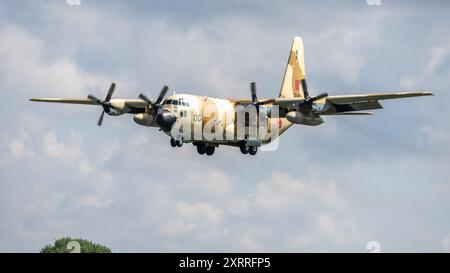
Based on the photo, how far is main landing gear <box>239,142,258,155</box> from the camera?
74.8 meters

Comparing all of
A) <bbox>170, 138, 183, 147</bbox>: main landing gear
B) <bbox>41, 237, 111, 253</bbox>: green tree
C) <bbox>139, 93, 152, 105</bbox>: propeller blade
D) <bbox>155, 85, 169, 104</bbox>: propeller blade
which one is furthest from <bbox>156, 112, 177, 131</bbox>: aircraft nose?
<bbox>41, 237, 111, 253</bbox>: green tree

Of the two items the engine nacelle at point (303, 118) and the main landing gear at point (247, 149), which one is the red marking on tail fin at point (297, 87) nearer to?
the main landing gear at point (247, 149)

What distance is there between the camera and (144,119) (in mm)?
72312

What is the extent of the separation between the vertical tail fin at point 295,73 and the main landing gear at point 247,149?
10022mm

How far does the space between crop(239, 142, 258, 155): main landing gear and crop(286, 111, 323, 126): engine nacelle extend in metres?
4.94

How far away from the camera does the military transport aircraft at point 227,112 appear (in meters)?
68.8

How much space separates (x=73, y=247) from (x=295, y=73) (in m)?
41.8

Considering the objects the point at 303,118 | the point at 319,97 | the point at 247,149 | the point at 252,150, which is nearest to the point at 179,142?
the point at 247,149

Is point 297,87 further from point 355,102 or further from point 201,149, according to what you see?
point 201,149

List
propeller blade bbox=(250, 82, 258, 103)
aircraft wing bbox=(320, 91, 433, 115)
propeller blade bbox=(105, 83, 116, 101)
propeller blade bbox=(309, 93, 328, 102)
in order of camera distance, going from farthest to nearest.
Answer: propeller blade bbox=(250, 82, 258, 103)
propeller blade bbox=(105, 83, 116, 101)
propeller blade bbox=(309, 93, 328, 102)
aircraft wing bbox=(320, 91, 433, 115)

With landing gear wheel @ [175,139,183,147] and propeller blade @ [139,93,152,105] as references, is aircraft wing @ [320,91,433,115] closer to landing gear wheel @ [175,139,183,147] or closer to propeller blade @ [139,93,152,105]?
landing gear wheel @ [175,139,183,147]

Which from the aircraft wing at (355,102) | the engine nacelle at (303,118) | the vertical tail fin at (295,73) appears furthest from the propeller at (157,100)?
the vertical tail fin at (295,73)
